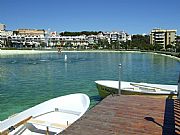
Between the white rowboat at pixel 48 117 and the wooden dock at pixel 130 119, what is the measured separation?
0.83 meters

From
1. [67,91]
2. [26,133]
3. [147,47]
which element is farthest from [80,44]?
[26,133]

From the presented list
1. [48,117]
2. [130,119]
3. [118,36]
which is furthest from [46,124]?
[118,36]

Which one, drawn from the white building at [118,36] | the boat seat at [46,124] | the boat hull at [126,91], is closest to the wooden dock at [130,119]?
the boat seat at [46,124]

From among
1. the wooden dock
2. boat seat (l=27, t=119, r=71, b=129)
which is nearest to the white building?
boat seat (l=27, t=119, r=71, b=129)

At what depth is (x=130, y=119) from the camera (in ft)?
22.3

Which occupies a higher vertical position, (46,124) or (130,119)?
(130,119)

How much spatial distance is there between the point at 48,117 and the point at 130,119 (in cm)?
422

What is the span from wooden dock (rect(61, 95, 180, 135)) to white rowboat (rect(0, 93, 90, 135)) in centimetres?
83

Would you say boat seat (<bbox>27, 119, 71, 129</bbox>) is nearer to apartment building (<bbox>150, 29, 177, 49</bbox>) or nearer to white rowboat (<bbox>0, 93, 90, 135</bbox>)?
white rowboat (<bbox>0, 93, 90, 135</bbox>)

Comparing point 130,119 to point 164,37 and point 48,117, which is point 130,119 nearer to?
point 48,117

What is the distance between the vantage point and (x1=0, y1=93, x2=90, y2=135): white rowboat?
8.15m

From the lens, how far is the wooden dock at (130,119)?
590 cm

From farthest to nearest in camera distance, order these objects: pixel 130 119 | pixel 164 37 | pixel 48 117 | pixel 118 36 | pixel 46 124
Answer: pixel 118 36
pixel 164 37
pixel 48 117
pixel 46 124
pixel 130 119

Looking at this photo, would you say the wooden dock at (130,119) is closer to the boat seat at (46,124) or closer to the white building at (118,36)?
the boat seat at (46,124)
